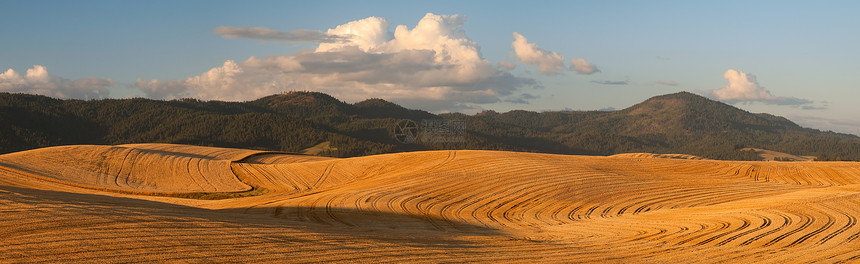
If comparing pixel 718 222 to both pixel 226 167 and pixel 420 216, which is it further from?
pixel 226 167

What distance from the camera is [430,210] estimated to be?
3039 cm

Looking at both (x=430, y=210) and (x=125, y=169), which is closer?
(x=430, y=210)

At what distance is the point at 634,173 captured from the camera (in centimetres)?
4072

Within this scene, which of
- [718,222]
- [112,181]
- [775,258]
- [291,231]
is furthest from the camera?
[112,181]

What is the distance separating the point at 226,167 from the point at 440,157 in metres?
24.0

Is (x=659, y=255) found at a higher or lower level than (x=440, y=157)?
lower

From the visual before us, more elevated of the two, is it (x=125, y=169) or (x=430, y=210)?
(x=125, y=169)

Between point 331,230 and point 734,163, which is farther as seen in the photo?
point 734,163

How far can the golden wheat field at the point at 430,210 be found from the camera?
1549 centimetres

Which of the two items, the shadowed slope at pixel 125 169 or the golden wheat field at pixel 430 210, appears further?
the shadowed slope at pixel 125 169

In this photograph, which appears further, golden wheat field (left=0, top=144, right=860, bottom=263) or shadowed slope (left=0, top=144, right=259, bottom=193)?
shadowed slope (left=0, top=144, right=259, bottom=193)

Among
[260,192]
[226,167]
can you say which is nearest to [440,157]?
[260,192]

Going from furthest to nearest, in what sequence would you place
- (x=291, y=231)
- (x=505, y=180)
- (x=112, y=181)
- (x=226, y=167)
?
(x=226, y=167), (x=112, y=181), (x=505, y=180), (x=291, y=231)

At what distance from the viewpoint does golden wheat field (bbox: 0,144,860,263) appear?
50.8 ft
